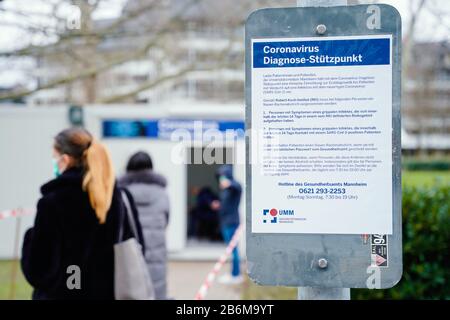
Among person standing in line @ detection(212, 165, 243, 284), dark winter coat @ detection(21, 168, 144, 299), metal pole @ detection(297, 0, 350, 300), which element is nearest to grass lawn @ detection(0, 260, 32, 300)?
person standing in line @ detection(212, 165, 243, 284)

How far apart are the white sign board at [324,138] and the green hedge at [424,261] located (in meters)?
3.73

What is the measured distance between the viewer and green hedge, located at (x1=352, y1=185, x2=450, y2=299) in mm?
5477

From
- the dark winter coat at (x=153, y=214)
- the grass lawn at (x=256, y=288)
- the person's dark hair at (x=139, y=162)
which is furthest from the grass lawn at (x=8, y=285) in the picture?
the person's dark hair at (x=139, y=162)

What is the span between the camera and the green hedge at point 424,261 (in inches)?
216

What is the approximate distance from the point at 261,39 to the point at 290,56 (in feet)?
0.38

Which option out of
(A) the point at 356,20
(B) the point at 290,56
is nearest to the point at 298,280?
(B) the point at 290,56

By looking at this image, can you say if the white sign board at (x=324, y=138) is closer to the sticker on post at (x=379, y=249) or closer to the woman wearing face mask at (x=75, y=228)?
the sticker on post at (x=379, y=249)

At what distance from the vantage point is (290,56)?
2025mm

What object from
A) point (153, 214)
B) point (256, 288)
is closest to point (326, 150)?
point (153, 214)
